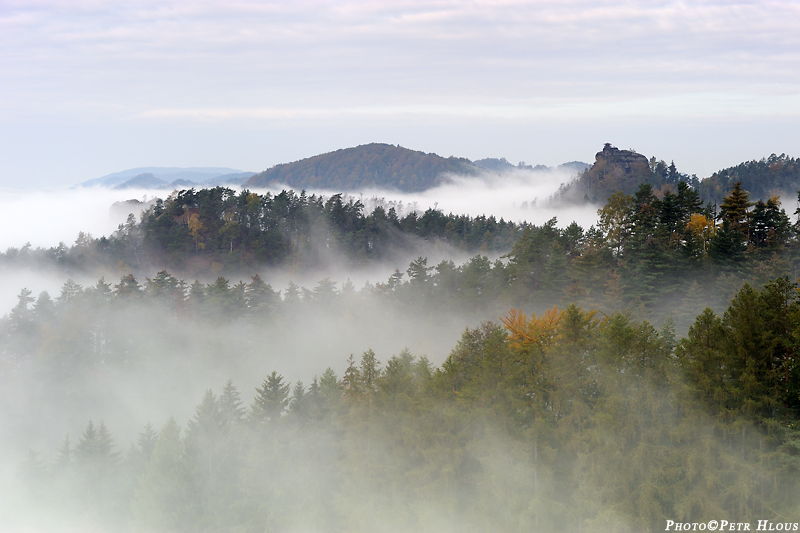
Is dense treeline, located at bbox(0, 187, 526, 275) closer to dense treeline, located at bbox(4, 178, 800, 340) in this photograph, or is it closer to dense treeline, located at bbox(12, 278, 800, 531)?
dense treeline, located at bbox(4, 178, 800, 340)

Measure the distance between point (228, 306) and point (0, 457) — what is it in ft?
89.2

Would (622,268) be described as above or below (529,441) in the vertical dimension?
above

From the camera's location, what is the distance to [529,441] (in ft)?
93.8

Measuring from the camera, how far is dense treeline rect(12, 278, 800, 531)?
2417cm

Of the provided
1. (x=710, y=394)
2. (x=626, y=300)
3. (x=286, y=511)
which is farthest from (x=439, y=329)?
(x=710, y=394)

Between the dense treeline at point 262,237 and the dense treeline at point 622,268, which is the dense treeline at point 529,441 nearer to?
the dense treeline at point 622,268

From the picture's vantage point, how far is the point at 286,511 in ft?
112

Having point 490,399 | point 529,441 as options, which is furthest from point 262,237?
point 529,441

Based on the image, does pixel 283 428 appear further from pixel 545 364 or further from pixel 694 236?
pixel 694 236

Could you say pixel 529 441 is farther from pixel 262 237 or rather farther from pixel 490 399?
pixel 262 237

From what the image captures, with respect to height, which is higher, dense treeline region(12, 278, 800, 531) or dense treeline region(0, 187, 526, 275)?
dense treeline region(0, 187, 526, 275)

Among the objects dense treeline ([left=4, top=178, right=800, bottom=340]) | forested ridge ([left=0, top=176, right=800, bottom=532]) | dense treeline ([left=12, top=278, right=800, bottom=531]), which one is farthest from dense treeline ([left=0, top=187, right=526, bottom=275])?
dense treeline ([left=12, top=278, right=800, bottom=531])

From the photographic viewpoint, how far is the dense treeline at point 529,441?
2417 cm

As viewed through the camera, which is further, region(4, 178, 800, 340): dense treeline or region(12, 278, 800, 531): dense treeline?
region(4, 178, 800, 340): dense treeline
